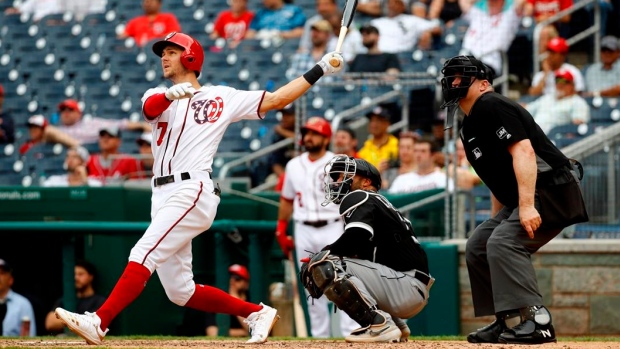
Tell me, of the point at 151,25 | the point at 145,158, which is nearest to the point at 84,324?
the point at 145,158

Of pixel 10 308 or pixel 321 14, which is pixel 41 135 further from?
pixel 10 308

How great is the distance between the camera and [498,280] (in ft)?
18.5

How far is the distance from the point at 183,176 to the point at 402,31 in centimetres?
660

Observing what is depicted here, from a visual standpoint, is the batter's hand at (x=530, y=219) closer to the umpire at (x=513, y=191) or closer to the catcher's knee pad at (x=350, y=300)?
the umpire at (x=513, y=191)

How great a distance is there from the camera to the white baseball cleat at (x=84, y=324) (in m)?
5.58

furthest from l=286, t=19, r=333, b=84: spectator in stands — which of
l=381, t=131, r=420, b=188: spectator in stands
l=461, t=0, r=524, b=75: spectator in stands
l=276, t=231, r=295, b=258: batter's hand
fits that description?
l=276, t=231, r=295, b=258: batter's hand

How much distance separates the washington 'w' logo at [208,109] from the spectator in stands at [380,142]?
14.0 feet

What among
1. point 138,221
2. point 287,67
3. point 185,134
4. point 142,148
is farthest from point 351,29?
point 185,134

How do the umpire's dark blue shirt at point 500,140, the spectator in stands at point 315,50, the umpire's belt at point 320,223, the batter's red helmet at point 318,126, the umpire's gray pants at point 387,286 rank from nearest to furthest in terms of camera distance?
the umpire's dark blue shirt at point 500,140 → the umpire's gray pants at point 387,286 → the umpire's belt at point 320,223 → the batter's red helmet at point 318,126 → the spectator in stands at point 315,50

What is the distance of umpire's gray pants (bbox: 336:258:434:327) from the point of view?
5.88 metres

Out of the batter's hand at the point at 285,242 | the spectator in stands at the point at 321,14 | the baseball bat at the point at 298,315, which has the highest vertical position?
the spectator in stands at the point at 321,14

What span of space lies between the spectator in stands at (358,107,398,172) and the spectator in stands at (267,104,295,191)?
2.65ft

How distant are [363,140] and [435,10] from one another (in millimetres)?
2064

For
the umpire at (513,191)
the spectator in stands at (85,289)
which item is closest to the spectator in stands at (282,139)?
the spectator in stands at (85,289)
